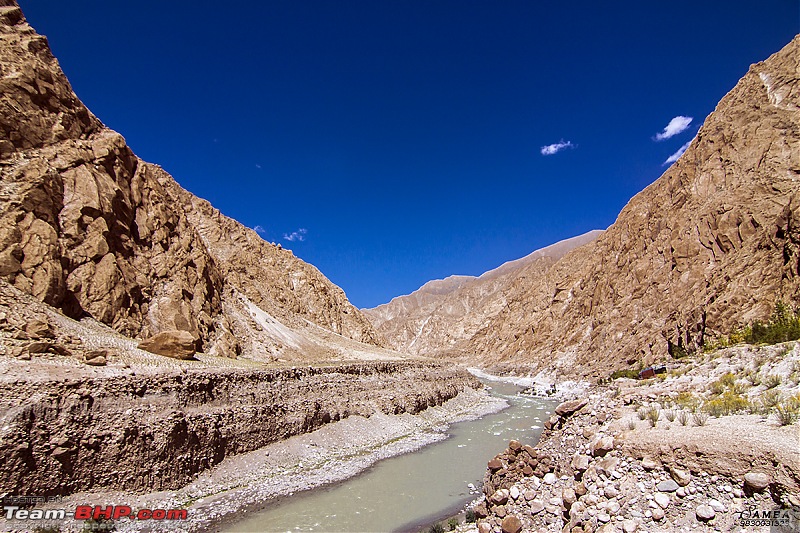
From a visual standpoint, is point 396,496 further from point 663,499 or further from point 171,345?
point 171,345

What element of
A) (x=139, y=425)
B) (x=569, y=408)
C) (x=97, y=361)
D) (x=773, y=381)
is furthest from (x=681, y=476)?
(x=97, y=361)

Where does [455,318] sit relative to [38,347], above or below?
above

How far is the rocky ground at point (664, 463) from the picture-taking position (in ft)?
20.1

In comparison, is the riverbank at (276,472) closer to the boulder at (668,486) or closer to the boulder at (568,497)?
the boulder at (568,497)

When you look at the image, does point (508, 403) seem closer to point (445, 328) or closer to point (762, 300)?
point (762, 300)

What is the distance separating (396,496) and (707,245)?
38796 millimetres

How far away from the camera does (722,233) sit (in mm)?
37531

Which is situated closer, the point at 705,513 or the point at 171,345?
the point at 705,513

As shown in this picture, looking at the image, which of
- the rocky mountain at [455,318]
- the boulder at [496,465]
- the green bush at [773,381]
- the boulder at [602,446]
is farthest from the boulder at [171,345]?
the rocky mountain at [455,318]

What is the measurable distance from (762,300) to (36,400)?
3597 centimetres

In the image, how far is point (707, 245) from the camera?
129 ft

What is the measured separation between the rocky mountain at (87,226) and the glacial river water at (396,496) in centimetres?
1579

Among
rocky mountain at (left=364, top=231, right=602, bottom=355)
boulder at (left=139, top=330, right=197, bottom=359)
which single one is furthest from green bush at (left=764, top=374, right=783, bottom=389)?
rocky mountain at (left=364, top=231, right=602, bottom=355)

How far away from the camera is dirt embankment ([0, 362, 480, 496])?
39.7ft
